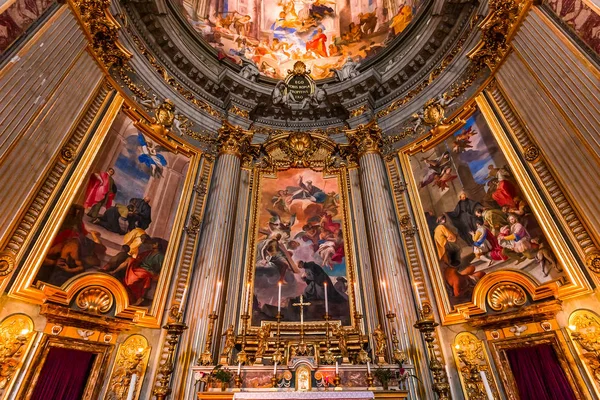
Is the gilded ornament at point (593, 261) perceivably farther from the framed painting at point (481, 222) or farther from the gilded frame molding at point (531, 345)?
the gilded frame molding at point (531, 345)

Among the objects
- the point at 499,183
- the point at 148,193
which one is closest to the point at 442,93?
the point at 499,183

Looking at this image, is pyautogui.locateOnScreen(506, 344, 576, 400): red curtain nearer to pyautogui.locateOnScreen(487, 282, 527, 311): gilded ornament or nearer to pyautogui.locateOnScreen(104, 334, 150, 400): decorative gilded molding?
pyautogui.locateOnScreen(487, 282, 527, 311): gilded ornament

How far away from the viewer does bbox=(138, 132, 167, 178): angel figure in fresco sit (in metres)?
7.52

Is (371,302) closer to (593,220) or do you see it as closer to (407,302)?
(407,302)

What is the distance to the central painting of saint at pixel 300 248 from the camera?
24.0 feet

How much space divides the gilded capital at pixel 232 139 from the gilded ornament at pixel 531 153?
6.96 meters

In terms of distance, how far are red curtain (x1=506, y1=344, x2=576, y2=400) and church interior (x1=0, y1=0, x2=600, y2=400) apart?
27 mm

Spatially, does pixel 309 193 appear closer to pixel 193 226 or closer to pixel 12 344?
pixel 193 226

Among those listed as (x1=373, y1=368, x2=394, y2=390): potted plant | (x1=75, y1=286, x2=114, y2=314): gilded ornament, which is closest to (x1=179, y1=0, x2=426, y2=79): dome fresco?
(x1=75, y1=286, x2=114, y2=314): gilded ornament

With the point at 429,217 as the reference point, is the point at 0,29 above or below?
above

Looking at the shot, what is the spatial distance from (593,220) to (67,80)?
29.4 feet

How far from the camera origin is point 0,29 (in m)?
4.45

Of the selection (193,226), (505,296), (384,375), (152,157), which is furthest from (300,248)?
(505,296)

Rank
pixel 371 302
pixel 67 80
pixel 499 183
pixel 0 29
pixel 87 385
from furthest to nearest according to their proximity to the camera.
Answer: pixel 371 302, pixel 499 183, pixel 67 80, pixel 87 385, pixel 0 29
